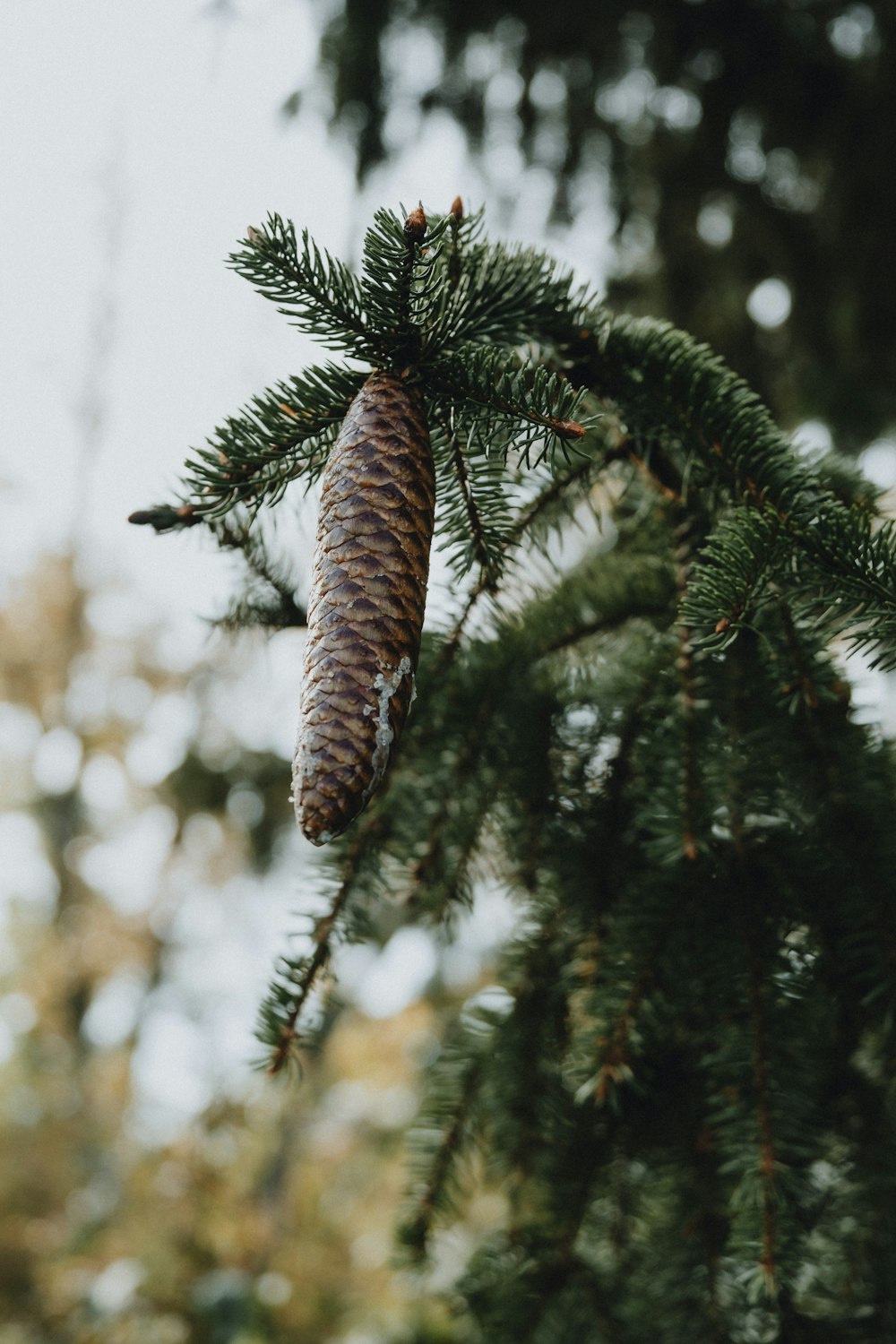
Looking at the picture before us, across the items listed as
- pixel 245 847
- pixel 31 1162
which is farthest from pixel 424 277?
pixel 31 1162

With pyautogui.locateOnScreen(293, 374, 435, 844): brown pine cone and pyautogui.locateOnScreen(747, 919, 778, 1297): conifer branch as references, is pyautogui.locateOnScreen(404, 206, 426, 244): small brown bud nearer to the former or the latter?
pyautogui.locateOnScreen(293, 374, 435, 844): brown pine cone

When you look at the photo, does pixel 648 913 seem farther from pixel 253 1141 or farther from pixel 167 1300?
pixel 253 1141

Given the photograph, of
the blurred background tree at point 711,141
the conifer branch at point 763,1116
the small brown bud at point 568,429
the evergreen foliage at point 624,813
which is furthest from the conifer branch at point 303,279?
the blurred background tree at point 711,141

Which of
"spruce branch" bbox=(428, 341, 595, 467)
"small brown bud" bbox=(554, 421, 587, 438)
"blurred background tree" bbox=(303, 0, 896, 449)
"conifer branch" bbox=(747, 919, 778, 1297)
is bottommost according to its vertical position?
"conifer branch" bbox=(747, 919, 778, 1297)

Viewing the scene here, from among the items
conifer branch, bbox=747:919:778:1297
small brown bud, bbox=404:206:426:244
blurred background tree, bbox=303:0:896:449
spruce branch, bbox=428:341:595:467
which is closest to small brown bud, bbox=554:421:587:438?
spruce branch, bbox=428:341:595:467

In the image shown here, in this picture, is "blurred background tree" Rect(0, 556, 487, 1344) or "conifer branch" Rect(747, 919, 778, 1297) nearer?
"conifer branch" Rect(747, 919, 778, 1297)

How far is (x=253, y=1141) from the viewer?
12.5 ft

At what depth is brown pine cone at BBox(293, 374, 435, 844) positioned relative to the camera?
15.4 inches

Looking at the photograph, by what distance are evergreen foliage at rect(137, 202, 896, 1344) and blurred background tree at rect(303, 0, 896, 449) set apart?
1.42m

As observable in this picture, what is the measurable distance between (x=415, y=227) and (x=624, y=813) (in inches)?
19.2

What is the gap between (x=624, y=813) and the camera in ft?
2.39

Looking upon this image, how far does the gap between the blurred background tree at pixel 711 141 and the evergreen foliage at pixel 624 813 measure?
1.42 m

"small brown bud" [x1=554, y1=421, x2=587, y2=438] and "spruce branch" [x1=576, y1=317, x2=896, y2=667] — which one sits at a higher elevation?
"spruce branch" [x1=576, y1=317, x2=896, y2=667]

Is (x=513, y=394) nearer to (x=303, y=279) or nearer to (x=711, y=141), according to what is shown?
(x=303, y=279)
